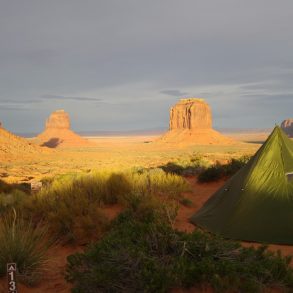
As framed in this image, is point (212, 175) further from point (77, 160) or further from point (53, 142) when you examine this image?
point (53, 142)

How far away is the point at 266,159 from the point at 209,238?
382 cm

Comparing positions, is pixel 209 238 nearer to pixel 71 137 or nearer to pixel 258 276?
pixel 258 276

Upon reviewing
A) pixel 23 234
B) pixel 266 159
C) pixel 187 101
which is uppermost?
pixel 187 101

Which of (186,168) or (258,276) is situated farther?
(186,168)

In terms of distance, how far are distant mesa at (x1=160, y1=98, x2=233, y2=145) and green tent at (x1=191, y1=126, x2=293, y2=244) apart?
90.6 m

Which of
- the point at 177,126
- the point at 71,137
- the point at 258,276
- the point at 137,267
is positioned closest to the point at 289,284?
the point at 258,276

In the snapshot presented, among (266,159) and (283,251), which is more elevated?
(266,159)

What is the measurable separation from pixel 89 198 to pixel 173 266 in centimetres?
625

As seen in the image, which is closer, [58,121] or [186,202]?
[186,202]

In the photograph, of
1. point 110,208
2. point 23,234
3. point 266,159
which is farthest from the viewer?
point 110,208

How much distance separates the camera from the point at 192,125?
110 m

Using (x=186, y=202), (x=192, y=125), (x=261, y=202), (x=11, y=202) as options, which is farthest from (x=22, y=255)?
(x=192, y=125)

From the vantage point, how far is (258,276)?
147 inches

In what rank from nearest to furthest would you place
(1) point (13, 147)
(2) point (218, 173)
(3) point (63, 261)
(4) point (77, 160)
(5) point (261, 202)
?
(3) point (63, 261) < (5) point (261, 202) < (2) point (218, 173) < (4) point (77, 160) < (1) point (13, 147)
